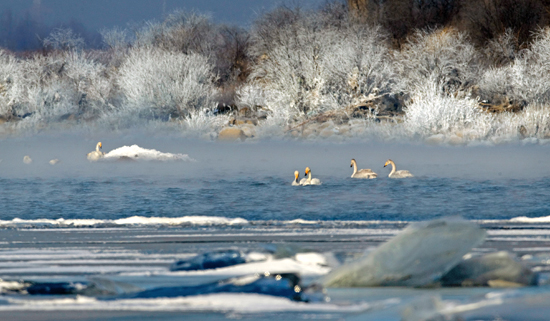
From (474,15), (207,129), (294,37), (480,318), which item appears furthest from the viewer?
(474,15)

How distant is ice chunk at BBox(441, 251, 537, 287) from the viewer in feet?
16.6

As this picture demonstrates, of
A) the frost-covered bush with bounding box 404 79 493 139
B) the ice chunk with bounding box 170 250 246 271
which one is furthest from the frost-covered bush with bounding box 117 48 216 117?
the ice chunk with bounding box 170 250 246 271

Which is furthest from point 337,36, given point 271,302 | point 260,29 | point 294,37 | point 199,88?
point 271,302

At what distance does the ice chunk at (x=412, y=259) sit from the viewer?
511 centimetres

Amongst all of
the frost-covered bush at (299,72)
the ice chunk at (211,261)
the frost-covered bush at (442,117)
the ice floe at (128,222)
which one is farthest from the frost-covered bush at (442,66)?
the ice chunk at (211,261)

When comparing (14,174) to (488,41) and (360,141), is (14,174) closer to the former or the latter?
(360,141)

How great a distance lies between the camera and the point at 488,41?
159 ft

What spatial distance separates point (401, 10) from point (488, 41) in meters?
10.1

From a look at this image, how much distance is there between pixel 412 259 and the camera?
16.9 feet

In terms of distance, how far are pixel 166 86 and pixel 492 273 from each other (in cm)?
3044

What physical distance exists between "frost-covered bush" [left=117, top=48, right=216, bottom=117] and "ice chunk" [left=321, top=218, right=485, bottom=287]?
28.3 meters

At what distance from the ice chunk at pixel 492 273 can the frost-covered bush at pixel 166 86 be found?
28364 millimetres

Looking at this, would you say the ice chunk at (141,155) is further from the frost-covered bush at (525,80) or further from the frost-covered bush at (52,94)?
the frost-covered bush at (525,80)

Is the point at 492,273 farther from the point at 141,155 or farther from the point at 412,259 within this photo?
the point at 141,155
